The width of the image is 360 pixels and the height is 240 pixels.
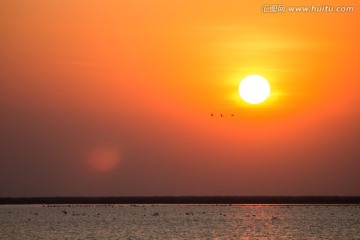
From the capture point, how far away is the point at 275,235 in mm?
86938

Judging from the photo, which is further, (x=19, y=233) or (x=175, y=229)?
(x=175, y=229)

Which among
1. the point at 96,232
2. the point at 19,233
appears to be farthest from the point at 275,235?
the point at 19,233

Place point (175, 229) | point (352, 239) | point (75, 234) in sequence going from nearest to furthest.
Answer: point (352, 239), point (75, 234), point (175, 229)

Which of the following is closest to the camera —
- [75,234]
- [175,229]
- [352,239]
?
[352,239]

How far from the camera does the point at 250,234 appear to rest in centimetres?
8938

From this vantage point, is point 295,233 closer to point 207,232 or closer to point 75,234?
point 207,232

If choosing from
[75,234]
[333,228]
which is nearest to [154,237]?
[75,234]

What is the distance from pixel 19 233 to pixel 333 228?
3484 centimetres

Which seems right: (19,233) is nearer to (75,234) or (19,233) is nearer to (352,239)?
(75,234)

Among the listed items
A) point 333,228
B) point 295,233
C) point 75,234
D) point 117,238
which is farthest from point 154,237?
point 333,228

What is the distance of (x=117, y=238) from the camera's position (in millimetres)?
81812

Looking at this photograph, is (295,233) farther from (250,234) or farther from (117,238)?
(117,238)

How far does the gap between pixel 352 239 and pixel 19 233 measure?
33.1m

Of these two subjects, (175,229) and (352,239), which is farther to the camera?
(175,229)
